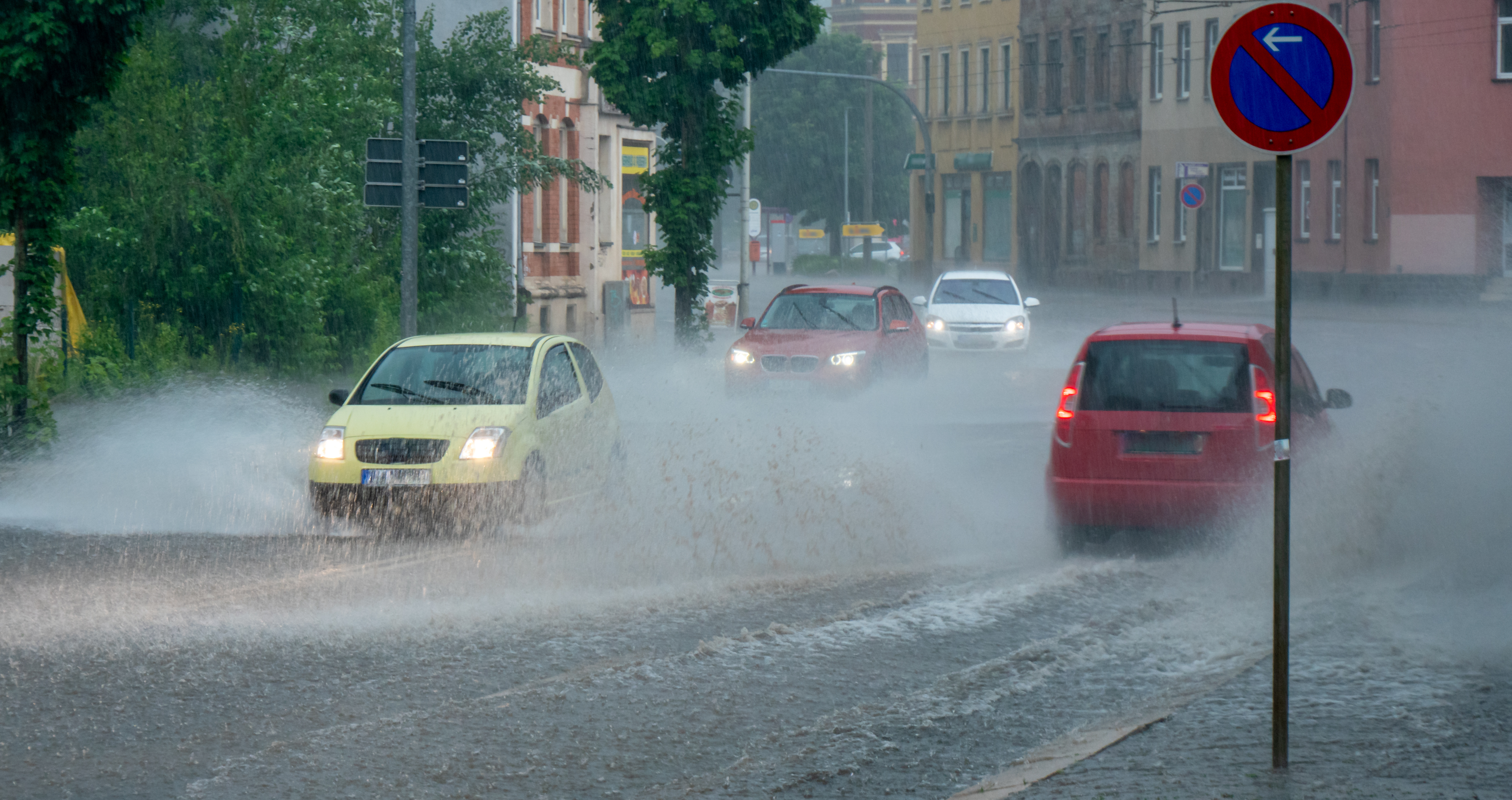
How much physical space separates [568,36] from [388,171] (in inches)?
881

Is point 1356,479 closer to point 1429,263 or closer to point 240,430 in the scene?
point 240,430

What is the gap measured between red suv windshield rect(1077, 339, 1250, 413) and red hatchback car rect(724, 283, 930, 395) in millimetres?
10220

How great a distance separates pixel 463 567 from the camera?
1115cm

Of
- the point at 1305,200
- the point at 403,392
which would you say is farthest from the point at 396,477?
the point at 1305,200

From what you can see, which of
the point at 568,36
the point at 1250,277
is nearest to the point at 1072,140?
the point at 1250,277

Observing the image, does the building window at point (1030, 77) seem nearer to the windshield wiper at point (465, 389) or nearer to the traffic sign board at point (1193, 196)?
the traffic sign board at point (1193, 196)

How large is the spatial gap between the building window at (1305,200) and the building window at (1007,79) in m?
20.8

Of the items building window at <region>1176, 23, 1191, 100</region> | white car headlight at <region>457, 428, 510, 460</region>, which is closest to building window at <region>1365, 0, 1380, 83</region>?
building window at <region>1176, 23, 1191, 100</region>

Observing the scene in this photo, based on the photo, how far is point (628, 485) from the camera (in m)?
14.0

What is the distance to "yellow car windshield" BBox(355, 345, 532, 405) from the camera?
13086 mm

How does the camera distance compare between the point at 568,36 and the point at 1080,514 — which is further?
the point at 568,36

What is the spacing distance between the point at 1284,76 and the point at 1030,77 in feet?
229

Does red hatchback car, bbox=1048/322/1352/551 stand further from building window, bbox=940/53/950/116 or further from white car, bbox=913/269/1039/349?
building window, bbox=940/53/950/116

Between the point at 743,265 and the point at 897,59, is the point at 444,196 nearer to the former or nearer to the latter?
the point at 743,265
